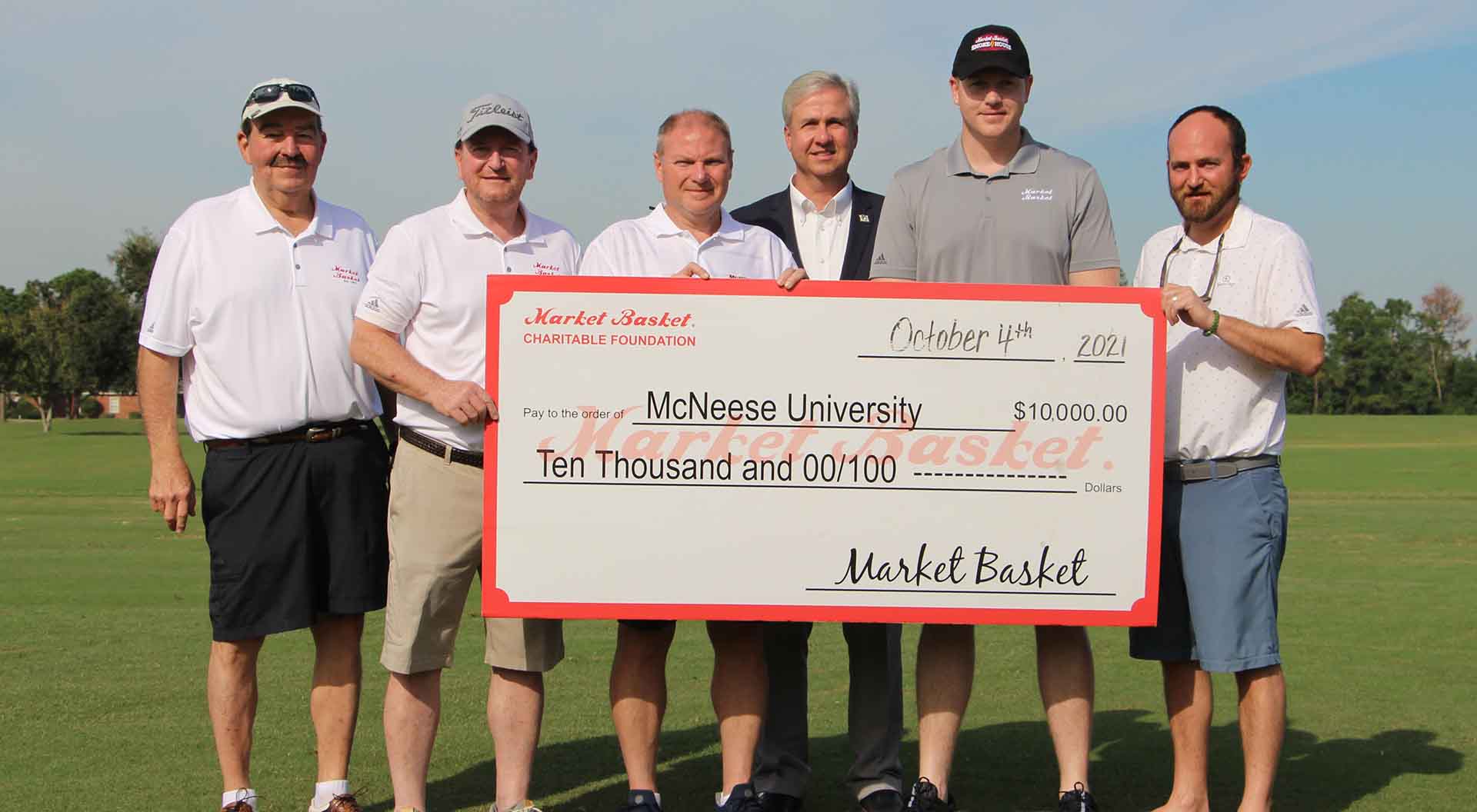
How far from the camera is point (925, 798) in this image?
5.24m

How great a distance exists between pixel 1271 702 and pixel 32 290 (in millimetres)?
124077

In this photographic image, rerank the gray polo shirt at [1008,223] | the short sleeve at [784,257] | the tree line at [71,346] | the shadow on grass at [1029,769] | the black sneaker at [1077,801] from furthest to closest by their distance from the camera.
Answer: the tree line at [71,346] < the shadow on grass at [1029,769] < the short sleeve at [784,257] < the gray polo shirt at [1008,223] < the black sneaker at [1077,801]

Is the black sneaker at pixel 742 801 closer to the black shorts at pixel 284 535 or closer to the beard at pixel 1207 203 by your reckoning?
the black shorts at pixel 284 535

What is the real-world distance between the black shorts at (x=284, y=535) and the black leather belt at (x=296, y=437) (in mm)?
18

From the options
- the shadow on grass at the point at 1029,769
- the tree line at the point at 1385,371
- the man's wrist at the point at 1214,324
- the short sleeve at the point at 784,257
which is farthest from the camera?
the tree line at the point at 1385,371

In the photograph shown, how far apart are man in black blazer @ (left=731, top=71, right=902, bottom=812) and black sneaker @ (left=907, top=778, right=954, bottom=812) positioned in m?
0.31

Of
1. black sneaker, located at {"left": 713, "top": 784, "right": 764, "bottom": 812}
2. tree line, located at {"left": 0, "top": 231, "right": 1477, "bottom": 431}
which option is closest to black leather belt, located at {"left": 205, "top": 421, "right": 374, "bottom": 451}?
black sneaker, located at {"left": 713, "top": 784, "right": 764, "bottom": 812}

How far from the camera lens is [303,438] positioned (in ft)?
17.8

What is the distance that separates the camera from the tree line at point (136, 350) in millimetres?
70250

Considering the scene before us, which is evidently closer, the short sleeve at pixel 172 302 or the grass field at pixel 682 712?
the short sleeve at pixel 172 302

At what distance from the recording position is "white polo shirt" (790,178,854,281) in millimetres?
6125

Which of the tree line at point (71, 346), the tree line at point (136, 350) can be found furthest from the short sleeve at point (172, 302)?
the tree line at point (71, 346)

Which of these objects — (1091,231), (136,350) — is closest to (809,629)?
(1091,231)

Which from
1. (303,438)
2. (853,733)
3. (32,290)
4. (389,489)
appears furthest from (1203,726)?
(32,290)
